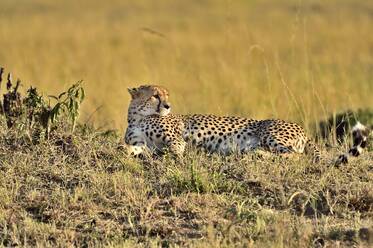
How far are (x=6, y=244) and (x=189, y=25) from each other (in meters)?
14.9

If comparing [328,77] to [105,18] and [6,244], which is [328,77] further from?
[105,18]

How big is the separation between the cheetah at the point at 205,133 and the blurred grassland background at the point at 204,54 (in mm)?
568

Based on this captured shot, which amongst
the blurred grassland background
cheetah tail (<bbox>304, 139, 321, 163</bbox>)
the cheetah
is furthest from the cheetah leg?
cheetah tail (<bbox>304, 139, 321, 163</bbox>)

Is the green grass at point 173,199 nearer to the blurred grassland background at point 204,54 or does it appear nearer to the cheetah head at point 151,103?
the cheetah head at point 151,103

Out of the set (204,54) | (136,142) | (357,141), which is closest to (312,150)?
(357,141)

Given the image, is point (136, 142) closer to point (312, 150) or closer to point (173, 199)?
point (312, 150)

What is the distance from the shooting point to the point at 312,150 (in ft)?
21.2

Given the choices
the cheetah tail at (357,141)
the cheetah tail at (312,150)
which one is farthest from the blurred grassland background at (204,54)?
the cheetah tail at (357,141)

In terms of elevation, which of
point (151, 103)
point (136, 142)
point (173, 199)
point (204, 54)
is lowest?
→ point (173, 199)

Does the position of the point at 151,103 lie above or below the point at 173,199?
above

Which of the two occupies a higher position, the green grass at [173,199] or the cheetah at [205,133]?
the cheetah at [205,133]

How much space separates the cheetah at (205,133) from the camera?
6.49 metres

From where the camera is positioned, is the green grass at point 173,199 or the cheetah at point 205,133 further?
the cheetah at point 205,133

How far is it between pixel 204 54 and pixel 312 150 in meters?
9.39
